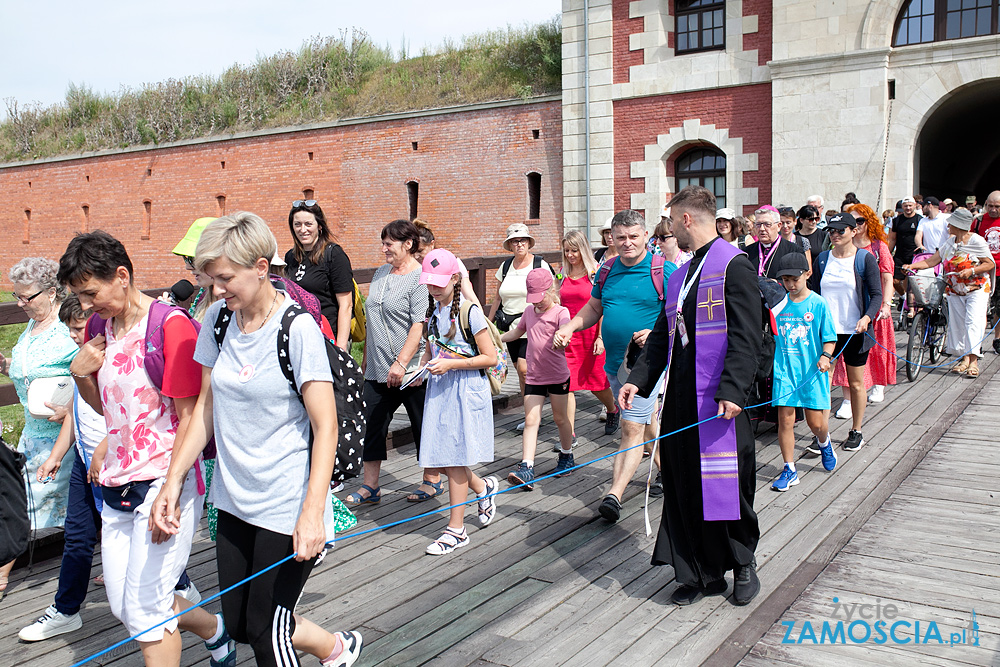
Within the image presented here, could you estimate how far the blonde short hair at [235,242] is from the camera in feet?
8.66

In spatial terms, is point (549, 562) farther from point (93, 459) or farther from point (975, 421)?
point (975, 421)

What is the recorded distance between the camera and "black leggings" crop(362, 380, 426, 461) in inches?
220

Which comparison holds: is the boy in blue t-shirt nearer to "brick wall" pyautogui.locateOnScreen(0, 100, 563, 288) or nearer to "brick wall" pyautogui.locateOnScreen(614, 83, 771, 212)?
"brick wall" pyautogui.locateOnScreen(614, 83, 771, 212)

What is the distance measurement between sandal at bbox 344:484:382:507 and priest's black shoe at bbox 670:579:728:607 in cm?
230

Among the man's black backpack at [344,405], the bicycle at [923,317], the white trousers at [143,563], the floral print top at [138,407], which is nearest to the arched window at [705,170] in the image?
the bicycle at [923,317]

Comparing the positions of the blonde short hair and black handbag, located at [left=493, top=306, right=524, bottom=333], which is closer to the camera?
the blonde short hair

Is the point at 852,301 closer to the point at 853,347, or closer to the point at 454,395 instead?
the point at 853,347

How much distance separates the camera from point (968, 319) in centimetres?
975

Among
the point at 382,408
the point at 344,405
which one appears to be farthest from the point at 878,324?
the point at 344,405

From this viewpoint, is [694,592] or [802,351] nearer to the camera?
[694,592]

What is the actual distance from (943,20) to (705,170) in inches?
206

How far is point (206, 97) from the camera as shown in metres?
29.8

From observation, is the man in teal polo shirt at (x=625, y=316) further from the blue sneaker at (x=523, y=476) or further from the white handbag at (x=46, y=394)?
the white handbag at (x=46, y=394)

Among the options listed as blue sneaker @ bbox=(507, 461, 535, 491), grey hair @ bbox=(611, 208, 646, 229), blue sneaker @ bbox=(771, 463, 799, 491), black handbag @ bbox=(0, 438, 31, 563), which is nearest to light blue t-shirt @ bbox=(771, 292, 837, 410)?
blue sneaker @ bbox=(771, 463, 799, 491)
